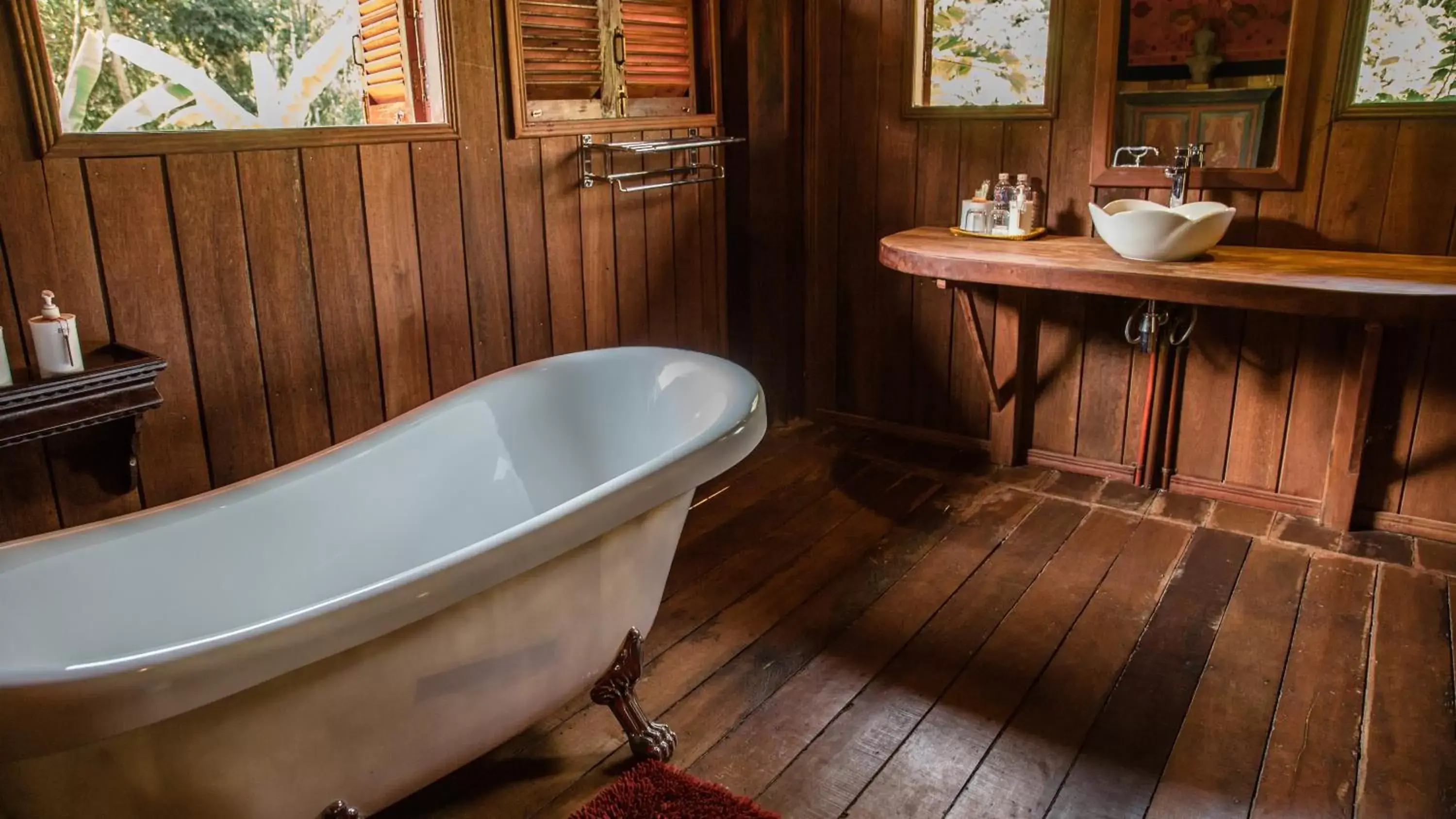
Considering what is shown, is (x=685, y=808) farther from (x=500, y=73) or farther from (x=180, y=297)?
(x=500, y=73)

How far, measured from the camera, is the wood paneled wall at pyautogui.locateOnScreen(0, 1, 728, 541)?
174 centimetres

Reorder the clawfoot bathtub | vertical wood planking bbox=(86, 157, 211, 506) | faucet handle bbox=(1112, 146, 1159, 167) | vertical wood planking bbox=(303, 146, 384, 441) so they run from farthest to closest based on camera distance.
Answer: faucet handle bbox=(1112, 146, 1159, 167) → vertical wood planking bbox=(303, 146, 384, 441) → vertical wood planking bbox=(86, 157, 211, 506) → the clawfoot bathtub

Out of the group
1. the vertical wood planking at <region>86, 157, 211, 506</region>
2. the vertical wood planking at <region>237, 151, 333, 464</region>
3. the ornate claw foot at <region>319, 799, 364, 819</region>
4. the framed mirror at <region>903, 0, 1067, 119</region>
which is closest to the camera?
the ornate claw foot at <region>319, 799, 364, 819</region>

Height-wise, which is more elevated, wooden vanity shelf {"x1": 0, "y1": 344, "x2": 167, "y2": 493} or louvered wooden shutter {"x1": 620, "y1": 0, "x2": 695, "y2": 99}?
louvered wooden shutter {"x1": 620, "y1": 0, "x2": 695, "y2": 99}

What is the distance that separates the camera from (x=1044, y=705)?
1.90 meters

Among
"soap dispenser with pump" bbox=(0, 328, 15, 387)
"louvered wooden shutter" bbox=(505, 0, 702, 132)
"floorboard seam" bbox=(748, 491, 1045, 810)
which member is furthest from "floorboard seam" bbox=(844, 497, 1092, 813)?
"louvered wooden shutter" bbox=(505, 0, 702, 132)

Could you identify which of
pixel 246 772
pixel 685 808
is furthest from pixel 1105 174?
pixel 246 772

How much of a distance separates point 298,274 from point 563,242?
759mm

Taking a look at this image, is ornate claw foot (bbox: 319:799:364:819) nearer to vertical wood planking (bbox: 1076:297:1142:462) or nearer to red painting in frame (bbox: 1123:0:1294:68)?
vertical wood planking (bbox: 1076:297:1142:462)

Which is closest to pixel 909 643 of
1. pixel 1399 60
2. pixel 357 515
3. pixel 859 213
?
pixel 357 515

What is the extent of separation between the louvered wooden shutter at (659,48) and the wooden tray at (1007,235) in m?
0.94


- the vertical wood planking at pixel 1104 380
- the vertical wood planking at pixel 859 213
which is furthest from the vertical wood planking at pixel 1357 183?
the vertical wood planking at pixel 859 213

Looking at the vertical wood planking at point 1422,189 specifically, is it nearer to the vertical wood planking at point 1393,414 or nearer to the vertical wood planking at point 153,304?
the vertical wood planking at point 1393,414

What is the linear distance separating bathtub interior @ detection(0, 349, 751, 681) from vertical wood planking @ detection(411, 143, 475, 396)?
1.08 ft
